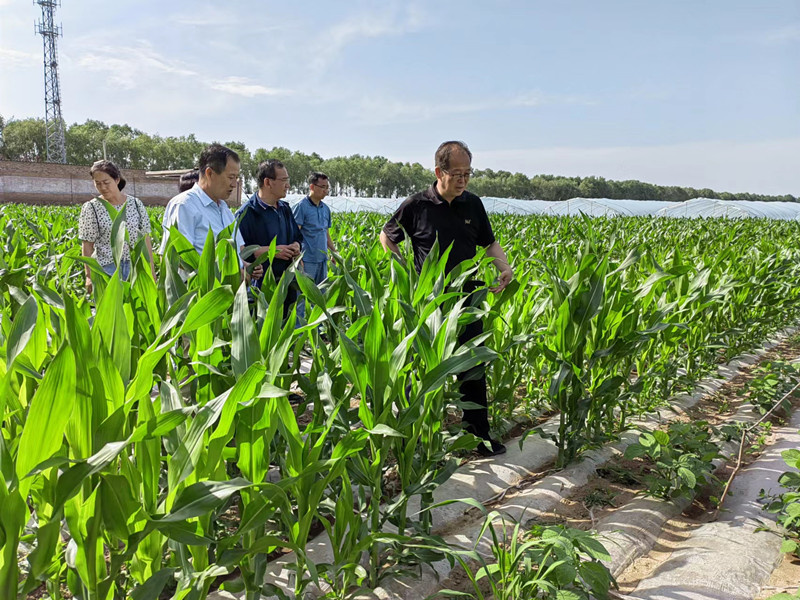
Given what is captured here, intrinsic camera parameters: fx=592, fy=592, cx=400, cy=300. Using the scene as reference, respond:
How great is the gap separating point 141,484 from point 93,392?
0.32 m

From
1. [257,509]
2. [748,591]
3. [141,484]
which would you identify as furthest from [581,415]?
[141,484]

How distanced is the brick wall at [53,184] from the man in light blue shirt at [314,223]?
96.6ft

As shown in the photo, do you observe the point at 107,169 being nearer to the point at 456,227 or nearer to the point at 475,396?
the point at 456,227

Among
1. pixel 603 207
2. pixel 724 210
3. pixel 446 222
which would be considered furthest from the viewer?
Result: pixel 603 207

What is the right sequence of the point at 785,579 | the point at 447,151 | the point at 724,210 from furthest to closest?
the point at 724,210, the point at 447,151, the point at 785,579

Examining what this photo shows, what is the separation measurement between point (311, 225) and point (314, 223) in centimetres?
3

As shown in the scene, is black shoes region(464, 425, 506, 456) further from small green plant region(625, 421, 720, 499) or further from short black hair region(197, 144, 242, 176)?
short black hair region(197, 144, 242, 176)

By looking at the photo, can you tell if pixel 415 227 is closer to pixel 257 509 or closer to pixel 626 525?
pixel 626 525

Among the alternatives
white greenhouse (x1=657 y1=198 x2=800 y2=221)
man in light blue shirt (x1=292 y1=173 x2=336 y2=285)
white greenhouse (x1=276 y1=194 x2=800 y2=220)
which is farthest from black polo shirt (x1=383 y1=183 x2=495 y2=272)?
white greenhouse (x1=657 y1=198 x2=800 y2=221)

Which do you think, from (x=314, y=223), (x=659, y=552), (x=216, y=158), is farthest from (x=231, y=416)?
(x=314, y=223)

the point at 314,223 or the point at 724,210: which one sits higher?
the point at 724,210

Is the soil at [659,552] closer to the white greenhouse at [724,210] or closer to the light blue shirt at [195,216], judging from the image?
the light blue shirt at [195,216]

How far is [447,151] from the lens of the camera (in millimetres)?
3182

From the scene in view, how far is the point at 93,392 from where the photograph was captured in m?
1.25
